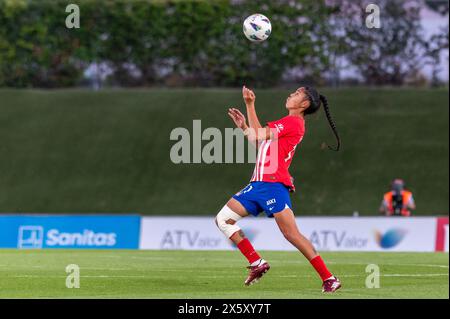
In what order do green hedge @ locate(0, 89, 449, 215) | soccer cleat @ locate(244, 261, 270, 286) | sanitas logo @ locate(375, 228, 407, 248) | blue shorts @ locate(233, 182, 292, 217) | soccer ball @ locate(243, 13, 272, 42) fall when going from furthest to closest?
green hedge @ locate(0, 89, 449, 215), sanitas logo @ locate(375, 228, 407, 248), soccer ball @ locate(243, 13, 272, 42), soccer cleat @ locate(244, 261, 270, 286), blue shorts @ locate(233, 182, 292, 217)

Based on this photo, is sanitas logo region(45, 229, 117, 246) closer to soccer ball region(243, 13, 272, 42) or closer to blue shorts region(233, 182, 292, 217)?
soccer ball region(243, 13, 272, 42)

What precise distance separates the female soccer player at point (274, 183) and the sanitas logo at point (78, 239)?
14547mm

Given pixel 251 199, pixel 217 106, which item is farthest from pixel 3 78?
pixel 251 199

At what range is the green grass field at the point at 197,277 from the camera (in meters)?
13.2

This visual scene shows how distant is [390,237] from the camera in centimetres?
2805

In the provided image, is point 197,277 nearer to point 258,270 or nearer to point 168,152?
point 258,270

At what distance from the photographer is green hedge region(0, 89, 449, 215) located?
127 feet

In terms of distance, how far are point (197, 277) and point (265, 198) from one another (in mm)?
2556

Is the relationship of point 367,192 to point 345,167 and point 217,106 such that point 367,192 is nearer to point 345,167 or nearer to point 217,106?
point 345,167

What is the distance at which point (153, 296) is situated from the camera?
12695mm

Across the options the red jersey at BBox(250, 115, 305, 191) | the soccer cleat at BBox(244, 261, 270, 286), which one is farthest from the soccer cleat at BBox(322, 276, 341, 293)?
the red jersey at BBox(250, 115, 305, 191)

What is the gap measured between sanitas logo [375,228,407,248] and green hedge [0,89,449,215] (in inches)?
382

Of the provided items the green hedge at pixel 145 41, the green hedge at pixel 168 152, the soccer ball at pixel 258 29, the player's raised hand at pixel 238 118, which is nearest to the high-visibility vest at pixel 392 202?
the green hedge at pixel 168 152

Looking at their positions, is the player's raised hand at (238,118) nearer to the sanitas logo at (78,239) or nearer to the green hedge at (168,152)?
the sanitas logo at (78,239)
